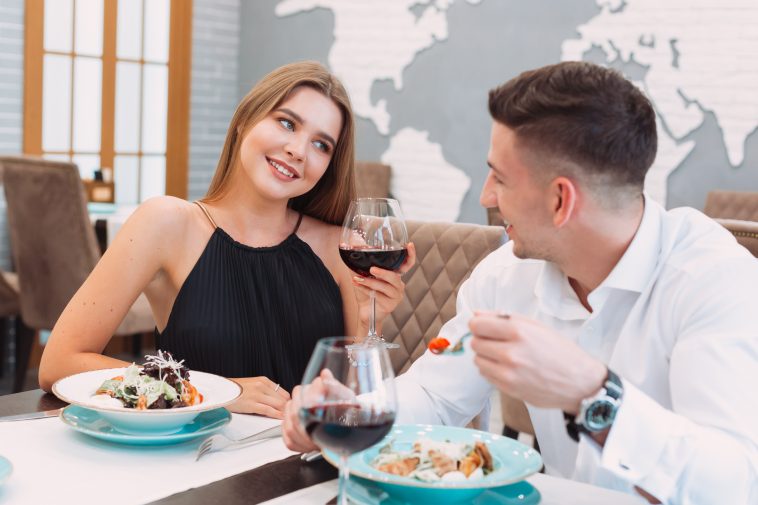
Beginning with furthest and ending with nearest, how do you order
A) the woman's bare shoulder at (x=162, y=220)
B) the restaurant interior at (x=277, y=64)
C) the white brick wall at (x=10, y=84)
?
the white brick wall at (x=10, y=84) → the restaurant interior at (x=277, y=64) → the woman's bare shoulder at (x=162, y=220)

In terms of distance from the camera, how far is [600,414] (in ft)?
3.62

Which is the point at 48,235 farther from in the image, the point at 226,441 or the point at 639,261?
the point at 639,261

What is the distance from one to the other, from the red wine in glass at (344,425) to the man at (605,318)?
6.5 inches

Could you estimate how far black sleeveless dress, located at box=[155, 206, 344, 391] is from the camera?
202 cm

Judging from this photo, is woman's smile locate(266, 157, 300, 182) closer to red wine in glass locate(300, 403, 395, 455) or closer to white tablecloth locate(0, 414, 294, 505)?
white tablecloth locate(0, 414, 294, 505)

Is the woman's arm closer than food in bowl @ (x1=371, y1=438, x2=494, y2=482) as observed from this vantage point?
No

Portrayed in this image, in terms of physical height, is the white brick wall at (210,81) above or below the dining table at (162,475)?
above

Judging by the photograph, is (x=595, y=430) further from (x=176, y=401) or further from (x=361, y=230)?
(x=361, y=230)

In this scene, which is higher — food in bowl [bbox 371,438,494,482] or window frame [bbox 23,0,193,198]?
window frame [bbox 23,0,193,198]

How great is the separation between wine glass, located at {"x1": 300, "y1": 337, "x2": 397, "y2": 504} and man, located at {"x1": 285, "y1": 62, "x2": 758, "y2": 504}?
0.15 meters

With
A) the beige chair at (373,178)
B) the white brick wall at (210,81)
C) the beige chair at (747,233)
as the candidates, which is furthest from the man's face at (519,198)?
the white brick wall at (210,81)

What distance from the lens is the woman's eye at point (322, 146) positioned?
2.12 m

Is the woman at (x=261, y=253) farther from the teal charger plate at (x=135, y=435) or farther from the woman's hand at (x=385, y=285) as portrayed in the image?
the teal charger plate at (x=135, y=435)

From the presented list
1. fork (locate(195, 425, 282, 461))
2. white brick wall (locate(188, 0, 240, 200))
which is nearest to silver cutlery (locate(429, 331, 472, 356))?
Answer: fork (locate(195, 425, 282, 461))
